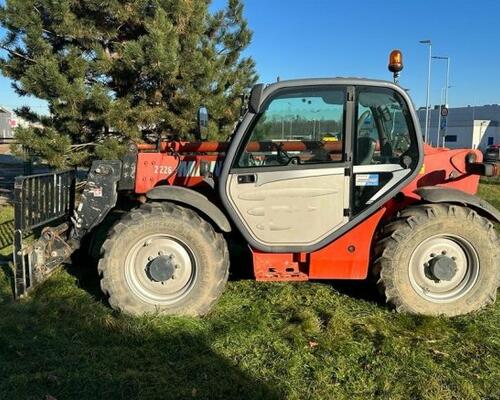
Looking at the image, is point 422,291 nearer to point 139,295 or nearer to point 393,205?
point 393,205

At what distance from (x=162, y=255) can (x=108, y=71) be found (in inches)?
179

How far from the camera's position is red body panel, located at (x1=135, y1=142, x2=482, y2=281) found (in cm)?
464

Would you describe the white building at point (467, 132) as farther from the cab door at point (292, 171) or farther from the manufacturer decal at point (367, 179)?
the cab door at point (292, 171)

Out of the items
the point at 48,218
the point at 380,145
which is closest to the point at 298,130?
the point at 380,145

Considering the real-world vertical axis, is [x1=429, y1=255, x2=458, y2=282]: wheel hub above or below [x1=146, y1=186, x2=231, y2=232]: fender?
below

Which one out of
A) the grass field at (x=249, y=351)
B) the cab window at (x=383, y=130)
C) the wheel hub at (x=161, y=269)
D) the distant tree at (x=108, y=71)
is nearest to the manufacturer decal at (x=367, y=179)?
the cab window at (x=383, y=130)

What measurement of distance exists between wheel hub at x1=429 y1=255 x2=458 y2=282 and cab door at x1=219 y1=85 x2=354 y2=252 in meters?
0.83

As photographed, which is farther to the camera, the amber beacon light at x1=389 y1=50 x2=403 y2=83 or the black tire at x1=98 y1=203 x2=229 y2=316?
the amber beacon light at x1=389 y1=50 x2=403 y2=83

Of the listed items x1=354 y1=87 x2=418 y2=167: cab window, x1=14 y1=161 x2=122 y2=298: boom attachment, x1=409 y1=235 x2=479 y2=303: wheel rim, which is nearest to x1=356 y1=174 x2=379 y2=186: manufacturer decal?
x1=354 y1=87 x2=418 y2=167: cab window

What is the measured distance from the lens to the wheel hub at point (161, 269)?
14.6 ft

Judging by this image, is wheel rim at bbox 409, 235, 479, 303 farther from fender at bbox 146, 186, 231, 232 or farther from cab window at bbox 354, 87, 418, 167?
fender at bbox 146, 186, 231, 232

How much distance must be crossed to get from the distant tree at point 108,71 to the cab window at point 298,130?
→ 360 cm

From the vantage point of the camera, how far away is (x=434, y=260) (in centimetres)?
453

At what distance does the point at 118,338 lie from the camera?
4.05 metres
